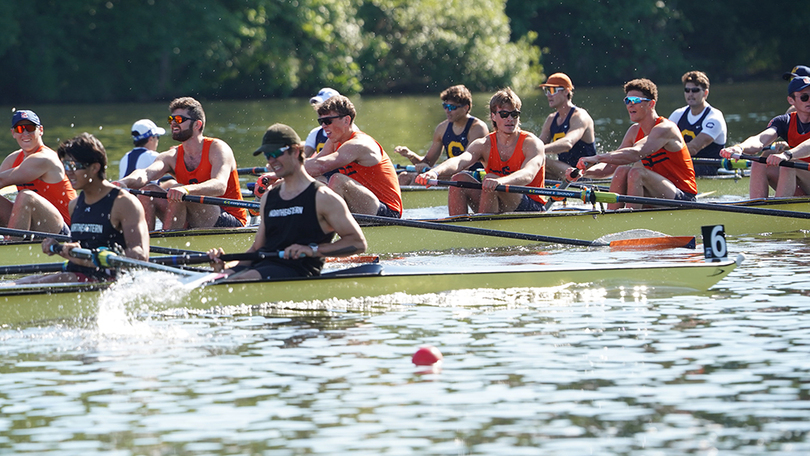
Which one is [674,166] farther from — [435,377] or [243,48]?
[243,48]

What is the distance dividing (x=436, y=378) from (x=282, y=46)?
42.4 m

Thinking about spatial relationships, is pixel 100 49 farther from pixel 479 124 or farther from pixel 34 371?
pixel 34 371

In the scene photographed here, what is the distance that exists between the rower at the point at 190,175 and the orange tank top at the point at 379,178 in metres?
1.12

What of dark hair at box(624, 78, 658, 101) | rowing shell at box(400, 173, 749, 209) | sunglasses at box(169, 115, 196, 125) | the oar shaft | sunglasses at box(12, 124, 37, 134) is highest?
dark hair at box(624, 78, 658, 101)

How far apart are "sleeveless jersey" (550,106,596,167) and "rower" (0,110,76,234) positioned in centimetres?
624

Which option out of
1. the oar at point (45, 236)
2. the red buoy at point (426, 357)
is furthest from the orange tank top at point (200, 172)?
the red buoy at point (426, 357)

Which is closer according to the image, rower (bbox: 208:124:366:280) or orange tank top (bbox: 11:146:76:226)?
rower (bbox: 208:124:366:280)

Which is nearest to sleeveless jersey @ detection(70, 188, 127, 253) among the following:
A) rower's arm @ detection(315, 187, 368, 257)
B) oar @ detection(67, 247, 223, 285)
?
oar @ detection(67, 247, 223, 285)

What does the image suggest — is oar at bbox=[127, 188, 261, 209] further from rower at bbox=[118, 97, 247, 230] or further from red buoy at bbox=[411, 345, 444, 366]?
red buoy at bbox=[411, 345, 444, 366]

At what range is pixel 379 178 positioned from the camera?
1165 cm

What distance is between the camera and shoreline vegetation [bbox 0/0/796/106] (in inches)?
1812

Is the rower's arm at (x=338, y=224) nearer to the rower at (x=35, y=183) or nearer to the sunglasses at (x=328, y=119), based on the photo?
the sunglasses at (x=328, y=119)

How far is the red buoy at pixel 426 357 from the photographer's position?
23.9ft

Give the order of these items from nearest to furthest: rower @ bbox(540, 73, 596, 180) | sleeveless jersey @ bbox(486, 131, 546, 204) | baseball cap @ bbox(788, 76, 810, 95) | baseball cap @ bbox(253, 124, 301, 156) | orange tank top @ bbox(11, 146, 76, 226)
Answer: 1. baseball cap @ bbox(253, 124, 301, 156)
2. orange tank top @ bbox(11, 146, 76, 226)
3. sleeveless jersey @ bbox(486, 131, 546, 204)
4. baseball cap @ bbox(788, 76, 810, 95)
5. rower @ bbox(540, 73, 596, 180)
